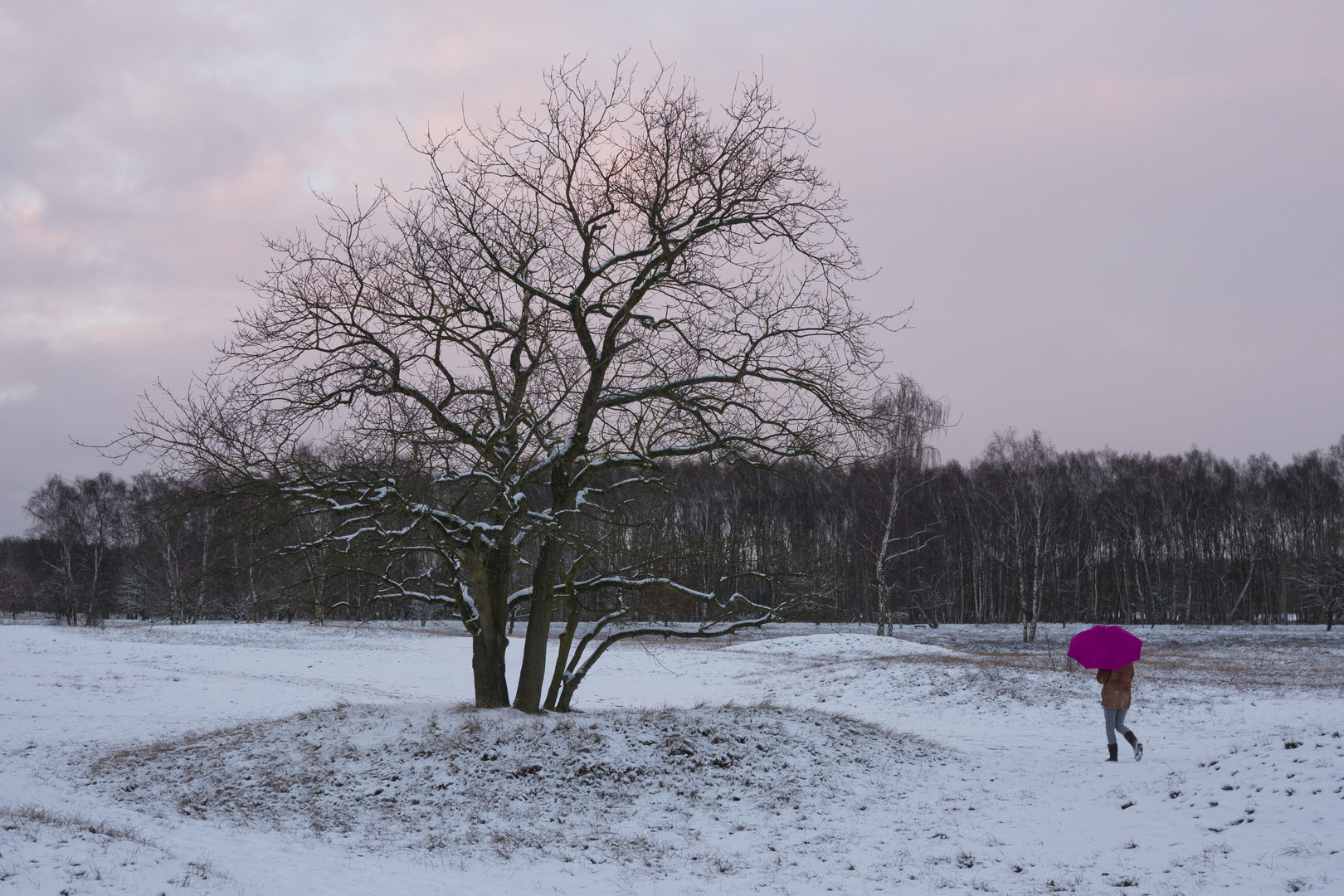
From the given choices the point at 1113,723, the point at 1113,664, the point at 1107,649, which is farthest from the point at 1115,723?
the point at 1107,649

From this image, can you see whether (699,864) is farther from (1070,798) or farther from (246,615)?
(246,615)

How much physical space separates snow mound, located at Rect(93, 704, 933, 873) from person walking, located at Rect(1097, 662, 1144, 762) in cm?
256

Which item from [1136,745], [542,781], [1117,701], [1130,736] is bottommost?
[542,781]

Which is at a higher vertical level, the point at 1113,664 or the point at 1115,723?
the point at 1113,664

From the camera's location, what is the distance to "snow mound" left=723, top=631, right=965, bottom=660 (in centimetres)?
3028

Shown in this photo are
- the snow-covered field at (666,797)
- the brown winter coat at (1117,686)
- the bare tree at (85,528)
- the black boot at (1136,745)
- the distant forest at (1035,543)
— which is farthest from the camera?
the bare tree at (85,528)

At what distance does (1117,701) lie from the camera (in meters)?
11.1

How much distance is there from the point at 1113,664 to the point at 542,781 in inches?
305

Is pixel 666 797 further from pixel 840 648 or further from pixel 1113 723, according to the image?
pixel 840 648

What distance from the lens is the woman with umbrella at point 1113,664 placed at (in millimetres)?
11039

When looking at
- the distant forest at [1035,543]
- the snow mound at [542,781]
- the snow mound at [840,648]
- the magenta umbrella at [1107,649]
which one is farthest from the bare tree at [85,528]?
the magenta umbrella at [1107,649]

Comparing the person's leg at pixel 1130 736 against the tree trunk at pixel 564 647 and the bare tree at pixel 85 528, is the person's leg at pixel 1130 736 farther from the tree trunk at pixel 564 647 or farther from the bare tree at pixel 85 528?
the bare tree at pixel 85 528

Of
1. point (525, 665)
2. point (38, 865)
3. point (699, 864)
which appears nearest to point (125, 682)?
point (525, 665)

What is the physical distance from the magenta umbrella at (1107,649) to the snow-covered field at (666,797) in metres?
1.36
